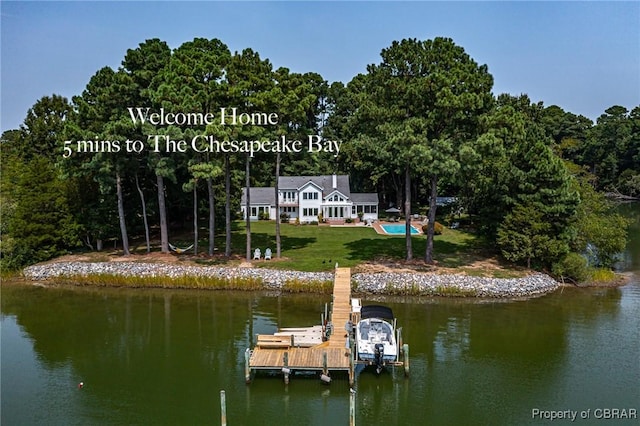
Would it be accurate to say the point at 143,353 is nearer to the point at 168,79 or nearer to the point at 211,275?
the point at 211,275

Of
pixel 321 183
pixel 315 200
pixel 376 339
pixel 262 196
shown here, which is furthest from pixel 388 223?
pixel 376 339

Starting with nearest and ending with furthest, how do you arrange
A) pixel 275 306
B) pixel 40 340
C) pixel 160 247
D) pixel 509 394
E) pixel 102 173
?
pixel 509 394 → pixel 40 340 → pixel 275 306 → pixel 102 173 → pixel 160 247

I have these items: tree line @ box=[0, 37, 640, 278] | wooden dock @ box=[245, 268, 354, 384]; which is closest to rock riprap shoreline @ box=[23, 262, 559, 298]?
tree line @ box=[0, 37, 640, 278]

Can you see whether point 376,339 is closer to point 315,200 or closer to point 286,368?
point 286,368

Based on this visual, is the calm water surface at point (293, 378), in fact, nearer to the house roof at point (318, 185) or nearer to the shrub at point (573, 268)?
the shrub at point (573, 268)

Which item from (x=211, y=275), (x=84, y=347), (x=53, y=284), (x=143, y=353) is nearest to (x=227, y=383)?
(x=143, y=353)

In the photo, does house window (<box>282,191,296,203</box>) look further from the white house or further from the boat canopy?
the boat canopy
